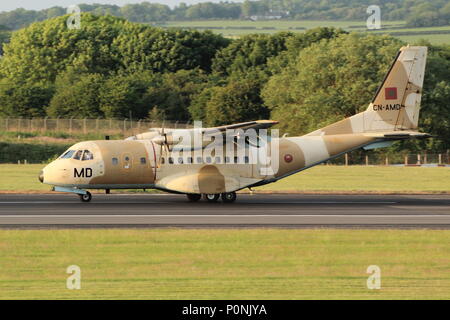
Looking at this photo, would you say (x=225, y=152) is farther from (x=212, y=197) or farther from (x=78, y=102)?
(x=78, y=102)

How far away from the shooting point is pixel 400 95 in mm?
39031

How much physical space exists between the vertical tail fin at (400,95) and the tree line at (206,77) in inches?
1674

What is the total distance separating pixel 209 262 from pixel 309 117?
64733mm

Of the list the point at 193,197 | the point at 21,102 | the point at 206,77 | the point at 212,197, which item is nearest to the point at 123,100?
the point at 21,102

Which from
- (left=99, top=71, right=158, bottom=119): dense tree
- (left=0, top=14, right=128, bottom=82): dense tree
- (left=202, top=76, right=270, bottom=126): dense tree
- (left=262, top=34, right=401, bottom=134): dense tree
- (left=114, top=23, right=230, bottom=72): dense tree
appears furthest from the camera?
(left=0, top=14, right=128, bottom=82): dense tree

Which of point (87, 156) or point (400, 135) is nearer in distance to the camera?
point (87, 156)

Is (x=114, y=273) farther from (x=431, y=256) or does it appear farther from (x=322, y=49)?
(x=322, y=49)

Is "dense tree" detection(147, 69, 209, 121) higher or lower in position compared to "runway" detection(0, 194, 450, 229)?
higher

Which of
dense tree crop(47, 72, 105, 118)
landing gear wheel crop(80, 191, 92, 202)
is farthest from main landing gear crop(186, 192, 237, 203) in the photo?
dense tree crop(47, 72, 105, 118)

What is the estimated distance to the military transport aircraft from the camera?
36.8 metres

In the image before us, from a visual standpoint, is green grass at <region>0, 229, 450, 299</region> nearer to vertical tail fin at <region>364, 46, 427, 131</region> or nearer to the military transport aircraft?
the military transport aircraft

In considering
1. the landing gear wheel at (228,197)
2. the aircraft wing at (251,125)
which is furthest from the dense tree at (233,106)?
the aircraft wing at (251,125)

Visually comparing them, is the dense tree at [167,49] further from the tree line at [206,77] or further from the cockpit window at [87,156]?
the cockpit window at [87,156]

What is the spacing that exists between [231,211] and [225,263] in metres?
13.0
